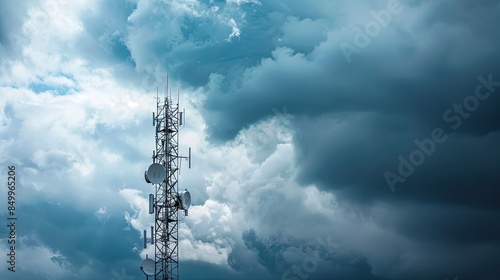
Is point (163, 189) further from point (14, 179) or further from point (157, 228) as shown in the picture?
point (14, 179)

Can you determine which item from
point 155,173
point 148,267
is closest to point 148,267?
point 148,267

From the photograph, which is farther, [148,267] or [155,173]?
[148,267]

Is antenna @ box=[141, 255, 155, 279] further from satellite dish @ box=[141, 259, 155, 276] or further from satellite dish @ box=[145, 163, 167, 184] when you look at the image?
satellite dish @ box=[145, 163, 167, 184]

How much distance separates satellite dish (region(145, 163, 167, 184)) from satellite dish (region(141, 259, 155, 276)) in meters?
6.63

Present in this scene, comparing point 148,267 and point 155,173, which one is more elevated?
point 155,173

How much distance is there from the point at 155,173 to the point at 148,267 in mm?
7840

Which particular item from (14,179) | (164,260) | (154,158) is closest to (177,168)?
(154,158)

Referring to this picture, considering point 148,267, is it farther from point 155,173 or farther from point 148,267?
point 155,173

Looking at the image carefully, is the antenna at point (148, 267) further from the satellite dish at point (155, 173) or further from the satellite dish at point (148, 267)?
the satellite dish at point (155, 173)

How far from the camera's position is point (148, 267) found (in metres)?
61.4

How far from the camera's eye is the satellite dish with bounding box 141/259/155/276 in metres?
61.2

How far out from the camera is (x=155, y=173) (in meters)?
60.7

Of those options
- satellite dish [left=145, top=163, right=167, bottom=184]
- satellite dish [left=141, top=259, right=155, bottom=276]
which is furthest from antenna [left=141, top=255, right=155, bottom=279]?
satellite dish [left=145, top=163, right=167, bottom=184]

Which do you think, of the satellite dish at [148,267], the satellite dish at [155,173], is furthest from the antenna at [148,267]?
the satellite dish at [155,173]
